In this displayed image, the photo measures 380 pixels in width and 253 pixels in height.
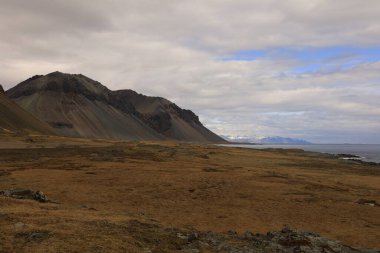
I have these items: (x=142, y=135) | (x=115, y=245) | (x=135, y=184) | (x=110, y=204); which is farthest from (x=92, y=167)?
(x=142, y=135)

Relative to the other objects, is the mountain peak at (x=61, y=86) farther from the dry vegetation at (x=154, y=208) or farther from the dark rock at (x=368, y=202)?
the dark rock at (x=368, y=202)

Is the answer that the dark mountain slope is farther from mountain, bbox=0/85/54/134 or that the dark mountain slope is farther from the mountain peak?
mountain, bbox=0/85/54/134

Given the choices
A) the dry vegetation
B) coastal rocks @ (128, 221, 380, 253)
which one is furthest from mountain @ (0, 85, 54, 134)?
coastal rocks @ (128, 221, 380, 253)

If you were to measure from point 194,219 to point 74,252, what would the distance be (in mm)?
8465

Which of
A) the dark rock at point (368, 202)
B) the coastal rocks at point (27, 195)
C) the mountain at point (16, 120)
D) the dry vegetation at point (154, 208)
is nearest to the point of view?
the dry vegetation at point (154, 208)

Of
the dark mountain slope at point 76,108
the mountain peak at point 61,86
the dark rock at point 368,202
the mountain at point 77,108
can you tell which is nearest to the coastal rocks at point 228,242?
the dark rock at point 368,202

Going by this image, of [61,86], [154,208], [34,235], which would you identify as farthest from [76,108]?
[34,235]

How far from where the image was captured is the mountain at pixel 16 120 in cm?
10381

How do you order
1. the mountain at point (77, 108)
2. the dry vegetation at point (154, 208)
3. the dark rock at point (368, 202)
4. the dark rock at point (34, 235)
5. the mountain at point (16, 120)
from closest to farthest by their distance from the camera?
the dark rock at point (34, 235)
the dry vegetation at point (154, 208)
the dark rock at point (368, 202)
the mountain at point (16, 120)
the mountain at point (77, 108)

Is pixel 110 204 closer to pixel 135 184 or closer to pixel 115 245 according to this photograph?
pixel 135 184

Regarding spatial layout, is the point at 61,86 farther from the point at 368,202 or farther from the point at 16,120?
the point at 368,202

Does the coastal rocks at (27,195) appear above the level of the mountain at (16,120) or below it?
below

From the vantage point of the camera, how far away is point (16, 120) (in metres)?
110

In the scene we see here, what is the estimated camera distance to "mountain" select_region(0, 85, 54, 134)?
103806 millimetres
